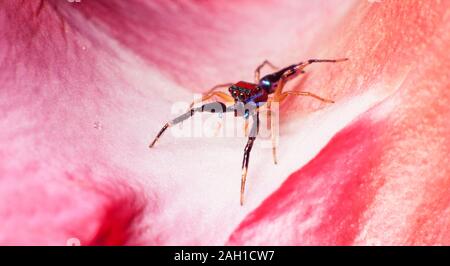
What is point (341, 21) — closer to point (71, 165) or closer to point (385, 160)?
point (385, 160)

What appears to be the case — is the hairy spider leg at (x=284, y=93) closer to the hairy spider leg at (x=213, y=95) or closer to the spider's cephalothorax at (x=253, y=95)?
the spider's cephalothorax at (x=253, y=95)

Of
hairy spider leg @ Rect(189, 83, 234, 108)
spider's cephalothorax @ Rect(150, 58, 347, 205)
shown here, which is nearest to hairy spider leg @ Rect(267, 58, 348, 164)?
spider's cephalothorax @ Rect(150, 58, 347, 205)

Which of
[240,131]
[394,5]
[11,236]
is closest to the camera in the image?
[11,236]

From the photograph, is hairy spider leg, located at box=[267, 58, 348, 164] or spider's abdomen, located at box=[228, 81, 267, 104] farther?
spider's abdomen, located at box=[228, 81, 267, 104]

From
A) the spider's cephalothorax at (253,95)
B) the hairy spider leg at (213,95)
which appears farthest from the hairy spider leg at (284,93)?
the hairy spider leg at (213,95)

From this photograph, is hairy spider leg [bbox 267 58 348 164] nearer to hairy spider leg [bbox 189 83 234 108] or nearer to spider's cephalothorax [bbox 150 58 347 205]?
spider's cephalothorax [bbox 150 58 347 205]

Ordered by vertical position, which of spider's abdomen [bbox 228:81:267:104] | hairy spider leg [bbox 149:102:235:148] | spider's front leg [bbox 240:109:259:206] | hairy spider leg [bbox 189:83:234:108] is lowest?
spider's front leg [bbox 240:109:259:206]

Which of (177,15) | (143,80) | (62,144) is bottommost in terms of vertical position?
(62,144)
